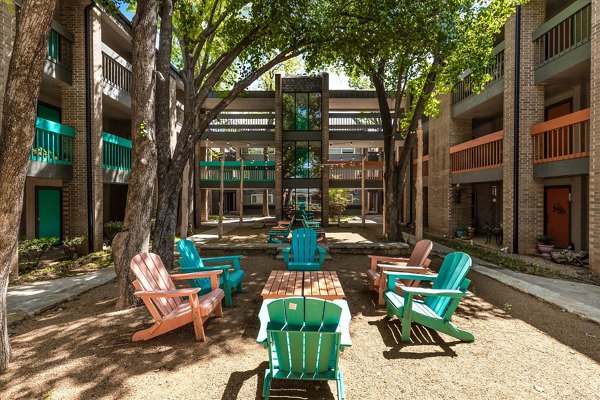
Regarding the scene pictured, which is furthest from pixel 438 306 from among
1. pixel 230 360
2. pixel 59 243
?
pixel 59 243

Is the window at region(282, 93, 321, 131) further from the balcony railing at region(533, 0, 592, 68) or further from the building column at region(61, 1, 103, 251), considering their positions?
the balcony railing at region(533, 0, 592, 68)

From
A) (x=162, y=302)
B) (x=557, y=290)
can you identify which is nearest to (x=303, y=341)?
(x=162, y=302)

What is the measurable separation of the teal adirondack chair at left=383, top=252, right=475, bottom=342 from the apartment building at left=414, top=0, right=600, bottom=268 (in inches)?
243

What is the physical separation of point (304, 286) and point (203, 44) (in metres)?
6.79

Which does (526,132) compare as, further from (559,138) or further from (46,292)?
(46,292)

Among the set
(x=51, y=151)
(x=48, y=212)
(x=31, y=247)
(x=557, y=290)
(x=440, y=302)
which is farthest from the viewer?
(x=48, y=212)

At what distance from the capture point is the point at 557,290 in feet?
21.8

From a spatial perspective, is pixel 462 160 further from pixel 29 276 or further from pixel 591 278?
pixel 29 276

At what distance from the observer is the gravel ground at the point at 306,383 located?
3188 mm

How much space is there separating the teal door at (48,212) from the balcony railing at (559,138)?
17.1 metres

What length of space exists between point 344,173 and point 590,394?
63.2 feet

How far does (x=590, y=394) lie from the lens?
3.13 metres

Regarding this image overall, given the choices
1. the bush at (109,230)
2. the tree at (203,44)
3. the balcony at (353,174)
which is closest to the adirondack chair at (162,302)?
the tree at (203,44)

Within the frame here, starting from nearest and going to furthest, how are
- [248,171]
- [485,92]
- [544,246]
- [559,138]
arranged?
[559,138] → [544,246] → [485,92] → [248,171]
